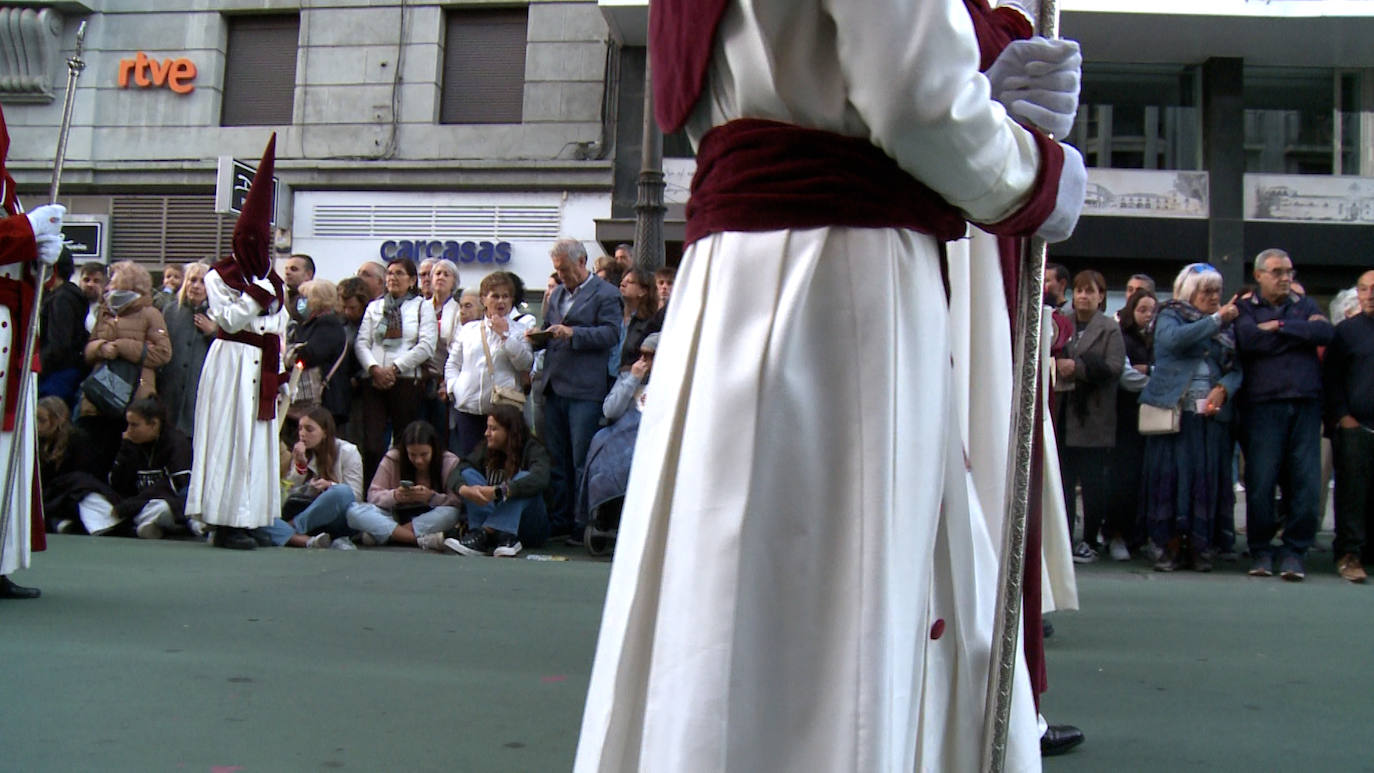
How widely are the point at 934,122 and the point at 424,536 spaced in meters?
6.54

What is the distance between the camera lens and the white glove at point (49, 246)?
493 centimetres

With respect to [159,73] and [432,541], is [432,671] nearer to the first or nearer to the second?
[432,541]

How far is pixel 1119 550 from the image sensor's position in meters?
7.67

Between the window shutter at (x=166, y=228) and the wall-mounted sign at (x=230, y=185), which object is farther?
the window shutter at (x=166, y=228)

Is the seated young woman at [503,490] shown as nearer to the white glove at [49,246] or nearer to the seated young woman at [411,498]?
the seated young woman at [411,498]

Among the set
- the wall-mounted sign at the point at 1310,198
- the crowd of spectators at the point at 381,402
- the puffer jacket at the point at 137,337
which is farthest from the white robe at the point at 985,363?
the wall-mounted sign at the point at 1310,198

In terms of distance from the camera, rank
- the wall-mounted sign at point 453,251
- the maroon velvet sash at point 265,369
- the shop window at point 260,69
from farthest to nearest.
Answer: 1. the shop window at point 260,69
2. the wall-mounted sign at point 453,251
3. the maroon velvet sash at point 265,369

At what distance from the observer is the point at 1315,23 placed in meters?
15.5

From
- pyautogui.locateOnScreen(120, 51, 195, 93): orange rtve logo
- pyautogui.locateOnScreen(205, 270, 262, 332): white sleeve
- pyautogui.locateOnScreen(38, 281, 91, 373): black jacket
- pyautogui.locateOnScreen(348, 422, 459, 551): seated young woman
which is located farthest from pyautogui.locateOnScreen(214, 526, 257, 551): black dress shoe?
pyautogui.locateOnScreen(120, 51, 195, 93): orange rtve logo

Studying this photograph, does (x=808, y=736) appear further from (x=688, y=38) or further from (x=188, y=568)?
(x=188, y=568)

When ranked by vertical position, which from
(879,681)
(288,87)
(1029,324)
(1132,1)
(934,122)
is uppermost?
(1132,1)

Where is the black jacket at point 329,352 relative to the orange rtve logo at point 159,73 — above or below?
below

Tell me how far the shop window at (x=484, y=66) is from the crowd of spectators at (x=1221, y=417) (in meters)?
10.7

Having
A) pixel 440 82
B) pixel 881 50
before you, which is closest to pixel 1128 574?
pixel 881 50
